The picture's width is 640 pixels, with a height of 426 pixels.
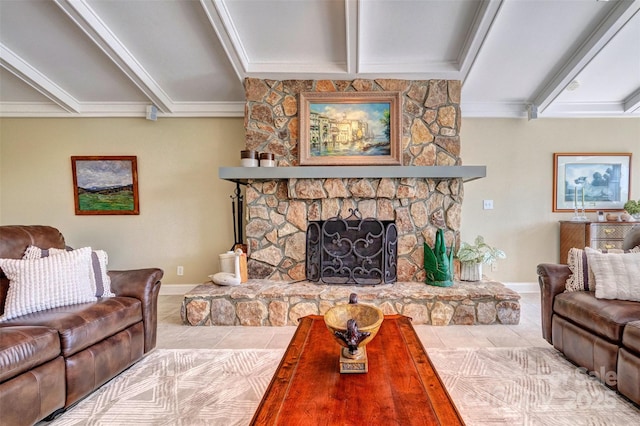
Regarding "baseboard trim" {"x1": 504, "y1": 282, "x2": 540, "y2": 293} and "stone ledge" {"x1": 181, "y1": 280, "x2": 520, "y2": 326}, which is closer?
"stone ledge" {"x1": 181, "y1": 280, "x2": 520, "y2": 326}

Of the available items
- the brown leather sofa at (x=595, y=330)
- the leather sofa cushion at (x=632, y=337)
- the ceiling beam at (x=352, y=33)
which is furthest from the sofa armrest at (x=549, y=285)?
the ceiling beam at (x=352, y=33)

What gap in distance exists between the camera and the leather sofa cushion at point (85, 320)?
1621 millimetres

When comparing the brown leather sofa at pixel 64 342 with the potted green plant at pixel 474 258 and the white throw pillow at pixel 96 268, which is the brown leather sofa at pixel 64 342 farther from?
the potted green plant at pixel 474 258

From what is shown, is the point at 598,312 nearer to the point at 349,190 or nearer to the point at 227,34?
the point at 349,190

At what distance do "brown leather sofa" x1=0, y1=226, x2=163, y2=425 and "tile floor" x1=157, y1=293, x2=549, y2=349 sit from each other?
46cm

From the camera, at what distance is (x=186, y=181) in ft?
12.7

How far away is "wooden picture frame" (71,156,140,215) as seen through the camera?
385 centimetres

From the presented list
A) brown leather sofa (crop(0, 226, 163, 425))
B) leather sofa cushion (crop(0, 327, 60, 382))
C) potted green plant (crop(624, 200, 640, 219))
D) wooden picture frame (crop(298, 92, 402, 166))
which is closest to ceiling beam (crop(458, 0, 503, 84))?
wooden picture frame (crop(298, 92, 402, 166))

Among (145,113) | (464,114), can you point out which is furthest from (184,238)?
(464,114)

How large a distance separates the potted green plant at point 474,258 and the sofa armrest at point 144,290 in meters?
2.95

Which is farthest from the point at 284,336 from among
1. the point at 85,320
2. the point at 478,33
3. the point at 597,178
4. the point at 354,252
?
the point at 597,178

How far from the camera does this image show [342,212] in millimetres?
3291

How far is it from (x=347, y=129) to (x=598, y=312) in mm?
2537

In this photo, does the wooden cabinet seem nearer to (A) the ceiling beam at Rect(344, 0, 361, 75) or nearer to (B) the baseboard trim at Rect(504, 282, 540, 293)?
(B) the baseboard trim at Rect(504, 282, 540, 293)
